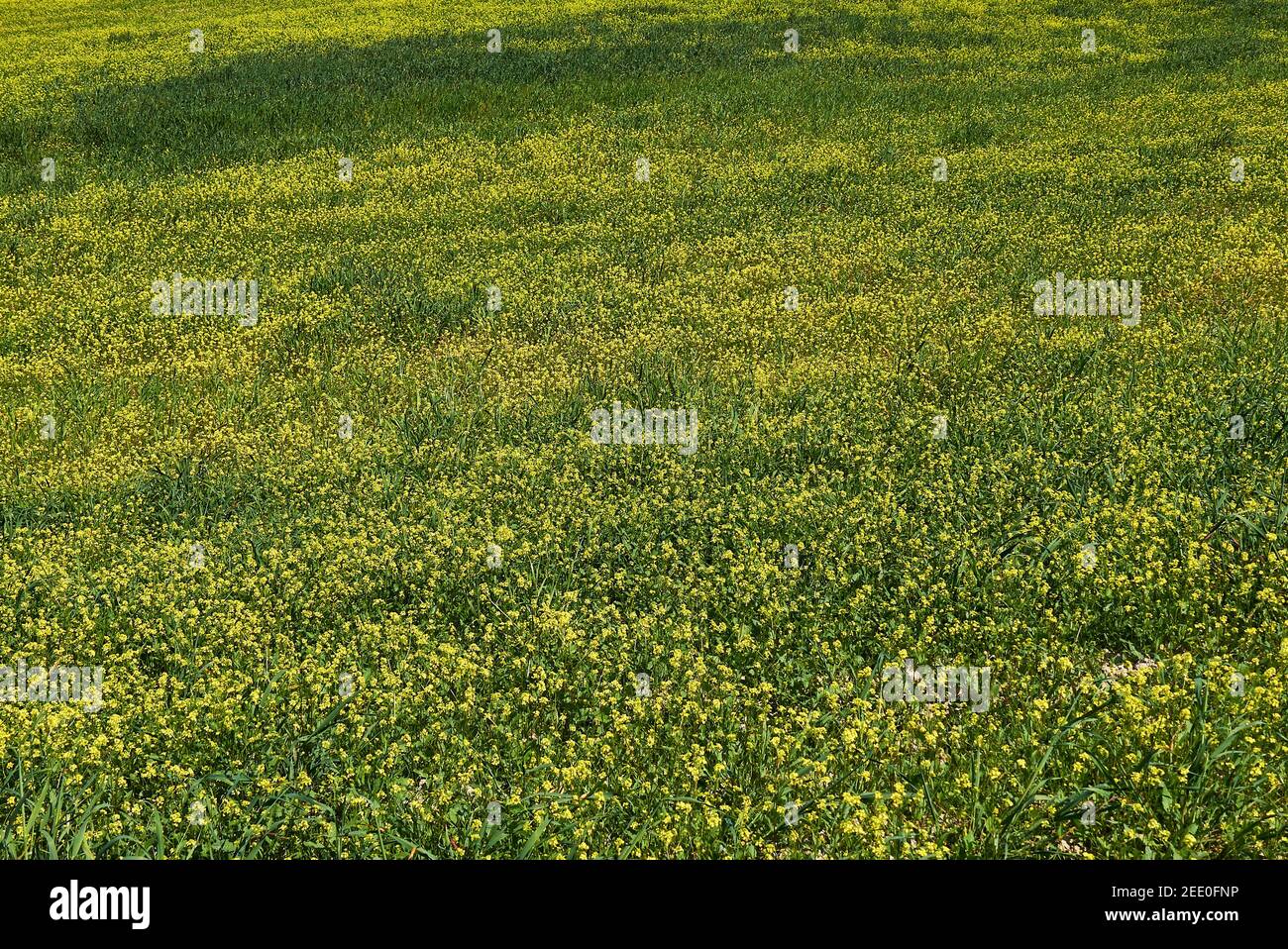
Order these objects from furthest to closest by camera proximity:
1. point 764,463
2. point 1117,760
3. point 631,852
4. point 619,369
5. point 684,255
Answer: point 684,255, point 619,369, point 764,463, point 1117,760, point 631,852

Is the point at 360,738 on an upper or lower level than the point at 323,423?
lower

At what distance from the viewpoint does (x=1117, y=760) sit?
526cm

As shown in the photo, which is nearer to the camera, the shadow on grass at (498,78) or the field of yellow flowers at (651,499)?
the field of yellow flowers at (651,499)

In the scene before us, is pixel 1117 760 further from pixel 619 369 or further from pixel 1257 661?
pixel 619 369

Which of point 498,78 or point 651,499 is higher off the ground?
point 498,78

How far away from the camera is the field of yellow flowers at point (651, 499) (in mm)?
5230

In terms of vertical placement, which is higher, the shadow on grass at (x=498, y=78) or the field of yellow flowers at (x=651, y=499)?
the shadow on grass at (x=498, y=78)

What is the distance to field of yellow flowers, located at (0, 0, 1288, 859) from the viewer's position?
523cm

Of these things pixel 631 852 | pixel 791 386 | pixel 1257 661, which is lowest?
pixel 631 852

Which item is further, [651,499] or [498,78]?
[498,78]

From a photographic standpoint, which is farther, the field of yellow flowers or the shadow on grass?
the shadow on grass

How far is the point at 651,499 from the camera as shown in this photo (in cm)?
785

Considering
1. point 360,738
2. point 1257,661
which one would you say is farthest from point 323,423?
point 1257,661
